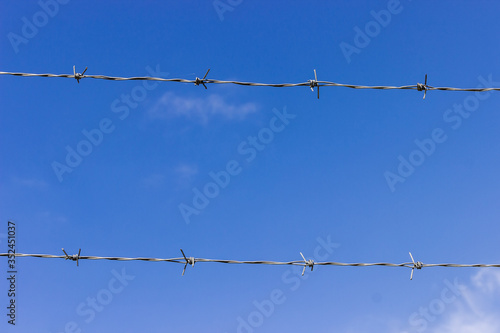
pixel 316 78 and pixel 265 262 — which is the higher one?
pixel 316 78

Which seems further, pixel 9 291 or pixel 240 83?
pixel 9 291

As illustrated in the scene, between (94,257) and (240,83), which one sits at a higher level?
(240,83)

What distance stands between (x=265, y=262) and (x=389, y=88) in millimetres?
1654

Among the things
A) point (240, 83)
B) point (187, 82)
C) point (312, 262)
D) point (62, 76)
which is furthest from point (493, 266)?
point (62, 76)

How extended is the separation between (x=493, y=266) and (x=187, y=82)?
268 centimetres

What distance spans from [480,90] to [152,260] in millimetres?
2844

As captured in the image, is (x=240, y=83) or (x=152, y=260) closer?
(x=152, y=260)

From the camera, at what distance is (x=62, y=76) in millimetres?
4352

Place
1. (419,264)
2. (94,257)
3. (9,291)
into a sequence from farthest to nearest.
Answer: (9,291) < (419,264) < (94,257)

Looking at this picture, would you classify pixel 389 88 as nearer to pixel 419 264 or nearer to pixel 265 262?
pixel 419 264

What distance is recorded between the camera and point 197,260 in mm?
4137

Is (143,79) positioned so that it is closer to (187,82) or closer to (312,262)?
(187,82)

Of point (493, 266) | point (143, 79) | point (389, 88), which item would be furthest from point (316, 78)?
point (493, 266)

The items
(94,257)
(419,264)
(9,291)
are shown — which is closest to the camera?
(94,257)
